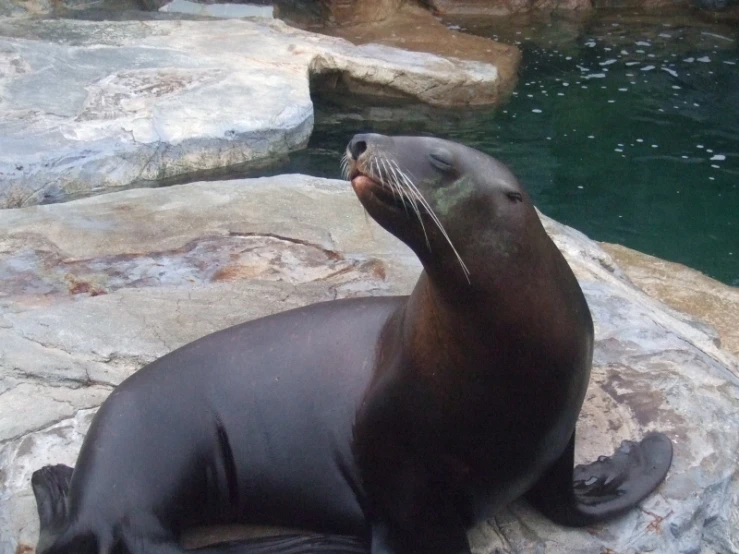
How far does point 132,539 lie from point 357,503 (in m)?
0.61

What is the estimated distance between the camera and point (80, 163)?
583cm

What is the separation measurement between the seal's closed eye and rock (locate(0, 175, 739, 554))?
3.50ft

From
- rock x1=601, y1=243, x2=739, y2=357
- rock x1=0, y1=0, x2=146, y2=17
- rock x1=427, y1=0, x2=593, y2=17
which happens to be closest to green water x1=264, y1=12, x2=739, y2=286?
rock x1=601, y1=243, x2=739, y2=357

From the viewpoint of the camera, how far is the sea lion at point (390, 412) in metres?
2.16

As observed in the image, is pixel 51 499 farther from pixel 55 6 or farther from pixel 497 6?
pixel 497 6

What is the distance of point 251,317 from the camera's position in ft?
11.2

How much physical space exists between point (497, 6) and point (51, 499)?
11.1 m

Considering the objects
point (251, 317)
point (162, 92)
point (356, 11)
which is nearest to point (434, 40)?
point (356, 11)

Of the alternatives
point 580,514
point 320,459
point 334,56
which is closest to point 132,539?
point 320,459

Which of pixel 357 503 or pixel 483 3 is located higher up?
pixel 357 503

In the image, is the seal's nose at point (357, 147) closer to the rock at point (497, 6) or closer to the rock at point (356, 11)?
the rock at point (356, 11)

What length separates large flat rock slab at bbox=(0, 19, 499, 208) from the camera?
232 inches

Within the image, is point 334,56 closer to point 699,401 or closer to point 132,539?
point 699,401

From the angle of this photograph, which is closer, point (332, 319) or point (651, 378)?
point (332, 319)
